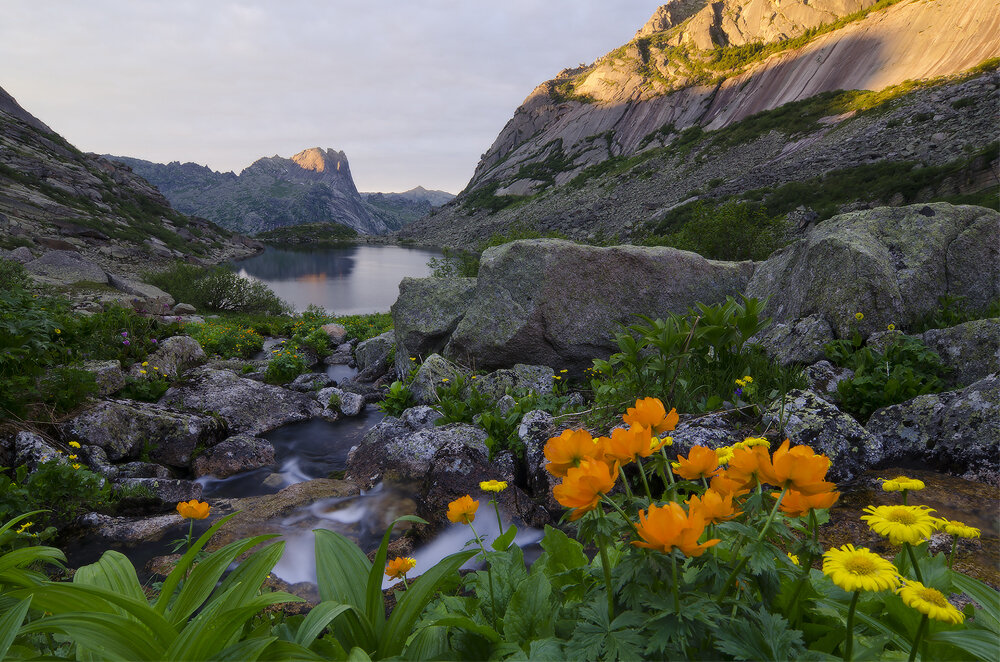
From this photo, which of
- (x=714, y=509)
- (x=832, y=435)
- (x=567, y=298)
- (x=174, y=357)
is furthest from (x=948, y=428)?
(x=174, y=357)

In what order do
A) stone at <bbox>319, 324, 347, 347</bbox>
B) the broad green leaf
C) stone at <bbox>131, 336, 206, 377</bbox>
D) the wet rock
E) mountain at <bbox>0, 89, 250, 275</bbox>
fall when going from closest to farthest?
the broad green leaf, the wet rock, stone at <bbox>131, 336, 206, 377</bbox>, stone at <bbox>319, 324, 347, 347</bbox>, mountain at <bbox>0, 89, 250, 275</bbox>

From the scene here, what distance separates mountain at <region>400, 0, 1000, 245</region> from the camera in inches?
1390

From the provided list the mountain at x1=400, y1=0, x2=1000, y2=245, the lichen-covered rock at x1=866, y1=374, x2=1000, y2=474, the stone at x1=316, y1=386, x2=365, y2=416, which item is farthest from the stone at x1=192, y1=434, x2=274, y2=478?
the mountain at x1=400, y1=0, x2=1000, y2=245

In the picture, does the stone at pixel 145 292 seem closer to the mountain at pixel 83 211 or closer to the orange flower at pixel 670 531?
the mountain at pixel 83 211

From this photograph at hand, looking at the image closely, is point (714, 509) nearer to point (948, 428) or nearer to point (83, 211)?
point (948, 428)

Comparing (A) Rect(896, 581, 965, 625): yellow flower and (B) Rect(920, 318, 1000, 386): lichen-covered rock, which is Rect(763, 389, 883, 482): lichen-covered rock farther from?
(A) Rect(896, 581, 965, 625): yellow flower

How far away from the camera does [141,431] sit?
20.4ft

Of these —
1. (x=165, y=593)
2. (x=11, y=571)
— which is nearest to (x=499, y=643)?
(x=165, y=593)

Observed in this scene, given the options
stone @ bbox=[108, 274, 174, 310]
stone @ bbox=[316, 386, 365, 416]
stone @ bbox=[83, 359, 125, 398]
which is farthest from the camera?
stone @ bbox=[108, 274, 174, 310]

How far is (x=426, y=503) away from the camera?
4906mm

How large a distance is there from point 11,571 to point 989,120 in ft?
161

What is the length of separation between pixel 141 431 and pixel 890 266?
34.0ft

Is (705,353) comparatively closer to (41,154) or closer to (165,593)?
(165,593)

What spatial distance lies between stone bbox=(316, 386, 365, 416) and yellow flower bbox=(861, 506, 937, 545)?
8567mm
